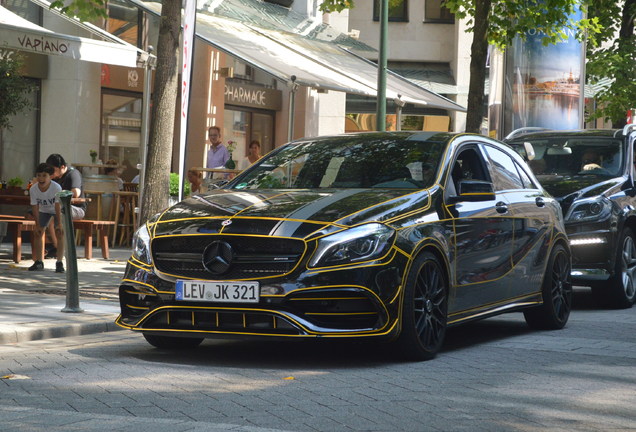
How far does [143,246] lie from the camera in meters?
8.16

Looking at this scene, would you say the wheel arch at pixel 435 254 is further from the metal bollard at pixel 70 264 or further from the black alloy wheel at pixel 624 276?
the black alloy wheel at pixel 624 276

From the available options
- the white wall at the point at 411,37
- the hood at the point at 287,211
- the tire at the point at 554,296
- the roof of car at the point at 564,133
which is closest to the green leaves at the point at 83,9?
the roof of car at the point at 564,133

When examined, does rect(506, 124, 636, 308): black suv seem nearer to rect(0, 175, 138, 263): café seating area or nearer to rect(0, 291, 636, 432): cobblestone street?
rect(0, 291, 636, 432): cobblestone street

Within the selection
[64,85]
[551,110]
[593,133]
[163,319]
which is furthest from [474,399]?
[64,85]

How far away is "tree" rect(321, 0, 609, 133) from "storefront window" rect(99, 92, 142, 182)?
22.8 feet

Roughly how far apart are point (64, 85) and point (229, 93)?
6.19 m

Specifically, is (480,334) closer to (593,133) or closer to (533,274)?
(533,274)

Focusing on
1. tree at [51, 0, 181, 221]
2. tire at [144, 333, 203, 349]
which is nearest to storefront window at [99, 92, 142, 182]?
tree at [51, 0, 181, 221]

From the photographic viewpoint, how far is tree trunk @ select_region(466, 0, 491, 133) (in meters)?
17.8

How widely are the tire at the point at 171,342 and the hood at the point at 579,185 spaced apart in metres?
5.59

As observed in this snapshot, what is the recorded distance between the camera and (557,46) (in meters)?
21.5

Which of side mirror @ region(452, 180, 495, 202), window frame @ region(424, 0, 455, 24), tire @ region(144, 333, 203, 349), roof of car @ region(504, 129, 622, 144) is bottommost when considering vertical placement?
tire @ region(144, 333, 203, 349)

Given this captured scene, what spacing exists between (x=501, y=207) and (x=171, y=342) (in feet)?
9.10

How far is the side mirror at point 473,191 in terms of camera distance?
884 cm
